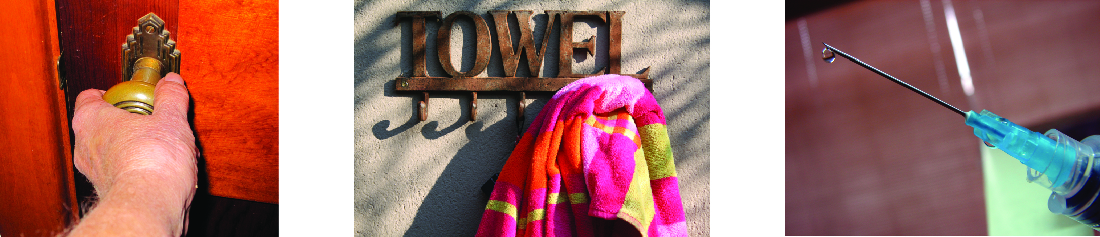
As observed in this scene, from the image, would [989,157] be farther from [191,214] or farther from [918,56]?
[191,214]

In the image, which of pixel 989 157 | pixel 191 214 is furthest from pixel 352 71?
pixel 989 157

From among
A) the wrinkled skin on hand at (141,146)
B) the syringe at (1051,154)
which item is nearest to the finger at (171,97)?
the wrinkled skin on hand at (141,146)

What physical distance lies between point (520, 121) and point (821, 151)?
0.69 metres

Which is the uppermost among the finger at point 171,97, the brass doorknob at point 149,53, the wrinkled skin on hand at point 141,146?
the brass doorknob at point 149,53

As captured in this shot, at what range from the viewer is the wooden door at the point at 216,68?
0.69 metres

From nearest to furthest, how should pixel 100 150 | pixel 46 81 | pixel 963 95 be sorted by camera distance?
1. pixel 100 150
2. pixel 46 81
3. pixel 963 95

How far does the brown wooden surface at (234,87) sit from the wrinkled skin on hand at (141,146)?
45mm

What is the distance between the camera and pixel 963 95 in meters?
0.92

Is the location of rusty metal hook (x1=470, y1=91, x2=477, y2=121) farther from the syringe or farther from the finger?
the syringe

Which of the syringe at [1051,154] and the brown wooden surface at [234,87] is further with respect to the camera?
the brown wooden surface at [234,87]

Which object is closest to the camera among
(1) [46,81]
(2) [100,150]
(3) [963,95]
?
(2) [100,150]

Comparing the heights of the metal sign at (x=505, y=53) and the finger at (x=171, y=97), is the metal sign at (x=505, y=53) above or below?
above

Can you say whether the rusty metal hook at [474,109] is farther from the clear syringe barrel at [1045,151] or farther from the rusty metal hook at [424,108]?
the clear syringe barrel at [1045,151]

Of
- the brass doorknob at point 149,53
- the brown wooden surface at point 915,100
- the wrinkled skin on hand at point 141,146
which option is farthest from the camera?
the brown wooden surface at point 915,100
